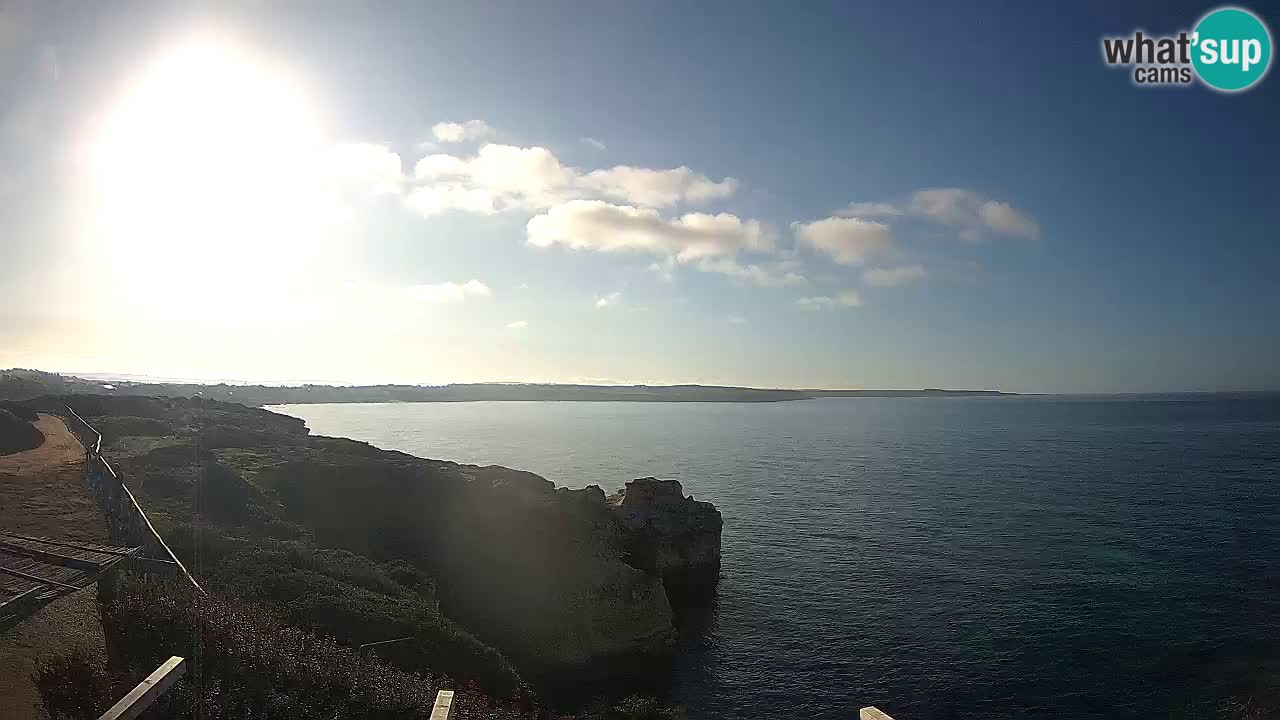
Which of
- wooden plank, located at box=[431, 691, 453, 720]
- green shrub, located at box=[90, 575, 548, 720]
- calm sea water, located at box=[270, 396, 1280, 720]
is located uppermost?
wooden plank, located at box=[431, 691, 453, 720]

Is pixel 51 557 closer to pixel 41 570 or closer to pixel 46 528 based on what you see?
pixel 41 570

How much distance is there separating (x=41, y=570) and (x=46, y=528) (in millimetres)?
7265

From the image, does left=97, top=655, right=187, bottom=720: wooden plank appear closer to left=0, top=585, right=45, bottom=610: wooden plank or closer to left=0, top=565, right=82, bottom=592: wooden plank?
left=0, top=585, right=45, bottom=610: wooden plank

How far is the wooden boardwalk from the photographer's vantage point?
14.2 m

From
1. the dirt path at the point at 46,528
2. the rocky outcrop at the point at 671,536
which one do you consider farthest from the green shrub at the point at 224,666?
the rocky outcrop at the point at 671,536

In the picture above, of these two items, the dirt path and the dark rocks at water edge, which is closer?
the dirt path

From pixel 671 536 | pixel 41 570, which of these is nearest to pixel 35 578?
pixel 41 570

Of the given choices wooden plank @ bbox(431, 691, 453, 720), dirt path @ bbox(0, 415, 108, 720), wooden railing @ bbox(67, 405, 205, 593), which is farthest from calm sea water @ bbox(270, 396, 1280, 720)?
wooden plank @ bbox(431, 691, 453, 720)

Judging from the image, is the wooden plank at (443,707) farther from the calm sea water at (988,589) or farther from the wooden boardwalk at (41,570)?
the calm sea water at (988,589)

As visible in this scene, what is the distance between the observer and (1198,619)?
1619 inches

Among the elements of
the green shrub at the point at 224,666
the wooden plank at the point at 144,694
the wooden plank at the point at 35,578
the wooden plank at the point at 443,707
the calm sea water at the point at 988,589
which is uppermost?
the wooden plank at the point at 144,694

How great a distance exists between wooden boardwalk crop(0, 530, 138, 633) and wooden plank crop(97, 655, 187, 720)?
10062 mm

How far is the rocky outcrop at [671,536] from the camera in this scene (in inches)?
2029

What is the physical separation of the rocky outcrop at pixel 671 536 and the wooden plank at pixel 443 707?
43040 millimetres
